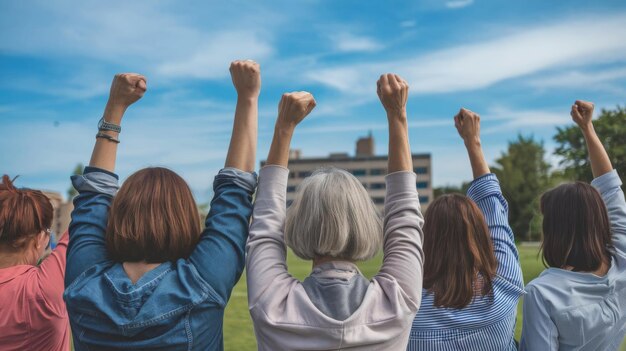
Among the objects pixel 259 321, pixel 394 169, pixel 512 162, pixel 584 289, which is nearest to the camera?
pixel 259 321

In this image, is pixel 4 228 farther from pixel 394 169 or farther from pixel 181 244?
pixel 394 169

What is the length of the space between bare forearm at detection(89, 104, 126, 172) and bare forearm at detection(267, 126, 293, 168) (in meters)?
0.57

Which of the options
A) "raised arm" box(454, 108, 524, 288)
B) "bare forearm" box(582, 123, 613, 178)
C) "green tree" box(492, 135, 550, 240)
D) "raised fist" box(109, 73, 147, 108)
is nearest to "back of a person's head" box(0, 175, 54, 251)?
"raised fist" box(109, 73, 147, 108)

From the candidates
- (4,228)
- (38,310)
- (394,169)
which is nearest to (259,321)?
(394,169)

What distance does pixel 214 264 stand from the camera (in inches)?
71.8

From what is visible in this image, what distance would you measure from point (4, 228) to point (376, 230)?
56.9 inches

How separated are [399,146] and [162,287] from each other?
32.8 inches

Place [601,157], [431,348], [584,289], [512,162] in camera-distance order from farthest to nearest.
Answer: [512,162] < [601,157] < [584,289] < [431,348]

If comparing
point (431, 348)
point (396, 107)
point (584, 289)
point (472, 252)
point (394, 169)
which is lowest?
point (431, 348)

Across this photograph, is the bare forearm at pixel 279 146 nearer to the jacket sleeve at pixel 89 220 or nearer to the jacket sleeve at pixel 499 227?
the jacket sleeve at pixel 89 220

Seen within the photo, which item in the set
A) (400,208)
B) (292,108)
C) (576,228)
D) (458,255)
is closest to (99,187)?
(292,108)

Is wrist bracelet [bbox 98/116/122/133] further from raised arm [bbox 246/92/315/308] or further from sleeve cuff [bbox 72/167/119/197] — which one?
raised arm [bbox 246/92/315/308]

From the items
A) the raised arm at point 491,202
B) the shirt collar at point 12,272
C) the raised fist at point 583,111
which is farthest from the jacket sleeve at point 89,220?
the raised fist at point 583,111

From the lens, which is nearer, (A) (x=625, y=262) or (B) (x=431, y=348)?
(B) (x=431, y=348)
